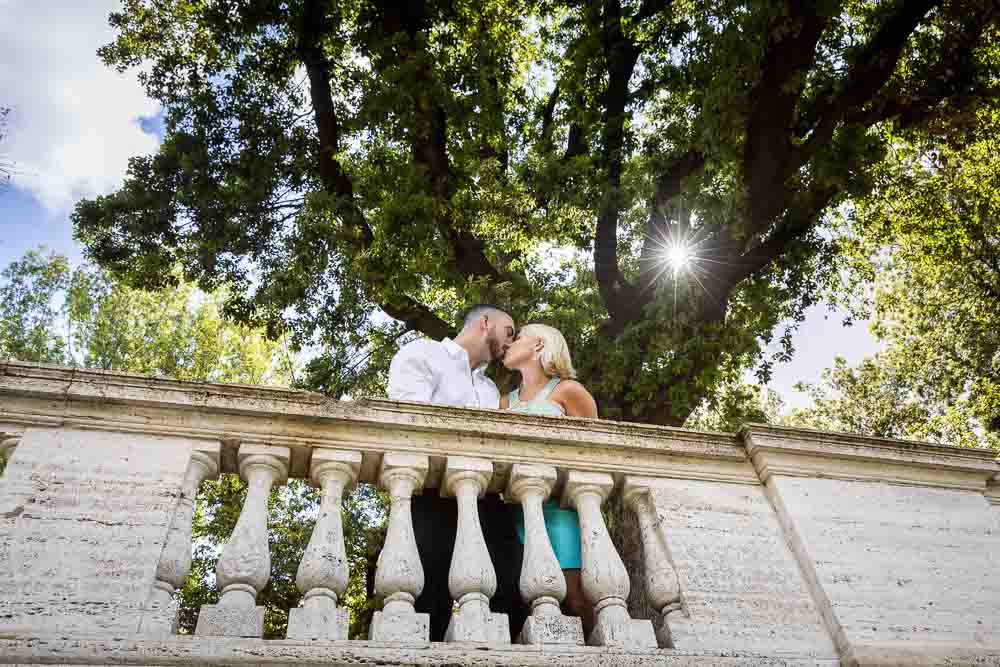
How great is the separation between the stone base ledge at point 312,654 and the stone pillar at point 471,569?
9 centimetres

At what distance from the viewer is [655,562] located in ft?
10.9

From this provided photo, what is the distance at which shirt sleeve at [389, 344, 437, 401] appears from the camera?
4.33 metres

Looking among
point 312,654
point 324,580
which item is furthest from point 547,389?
point 312,654

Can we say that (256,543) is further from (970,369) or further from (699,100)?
(970,369)

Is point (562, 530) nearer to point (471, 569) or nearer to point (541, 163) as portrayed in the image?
point (471, 569)

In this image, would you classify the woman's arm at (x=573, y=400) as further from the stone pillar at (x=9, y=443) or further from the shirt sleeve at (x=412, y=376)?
the stone pillar at (x=9, y=443)

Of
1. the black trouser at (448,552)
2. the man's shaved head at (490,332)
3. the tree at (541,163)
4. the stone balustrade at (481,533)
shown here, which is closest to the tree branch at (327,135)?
the tree at (541,163)

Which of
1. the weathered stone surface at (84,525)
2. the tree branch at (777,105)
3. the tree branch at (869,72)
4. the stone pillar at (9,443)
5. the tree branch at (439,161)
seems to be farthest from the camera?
the tree branch at (439,161)

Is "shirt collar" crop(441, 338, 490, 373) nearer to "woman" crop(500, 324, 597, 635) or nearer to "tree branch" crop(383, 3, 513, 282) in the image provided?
"woman" crop(500, 324, 597, 635)

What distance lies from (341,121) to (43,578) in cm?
972

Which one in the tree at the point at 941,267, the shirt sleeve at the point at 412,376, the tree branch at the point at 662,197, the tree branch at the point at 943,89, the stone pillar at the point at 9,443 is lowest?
the stone pillar at the point at 9,443

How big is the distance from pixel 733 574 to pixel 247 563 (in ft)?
6.97

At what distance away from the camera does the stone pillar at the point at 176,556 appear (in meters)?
2.62

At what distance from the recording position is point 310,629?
2.67 m
